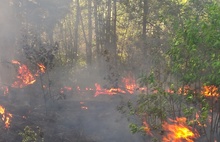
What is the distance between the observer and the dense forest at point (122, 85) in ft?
30.1

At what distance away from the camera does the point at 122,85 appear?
24.6 m

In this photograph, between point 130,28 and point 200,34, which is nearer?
point 200,34

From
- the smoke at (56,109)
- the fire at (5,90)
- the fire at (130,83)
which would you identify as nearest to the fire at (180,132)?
the smoke at (56,109)

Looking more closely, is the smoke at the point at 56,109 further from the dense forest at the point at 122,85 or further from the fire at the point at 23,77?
the fire at the point at 23,77

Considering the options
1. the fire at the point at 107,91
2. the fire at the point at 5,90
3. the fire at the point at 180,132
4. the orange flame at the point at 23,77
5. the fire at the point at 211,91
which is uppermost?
the orange flame at the point at 23,77

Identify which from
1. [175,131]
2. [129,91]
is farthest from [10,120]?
[129,91]

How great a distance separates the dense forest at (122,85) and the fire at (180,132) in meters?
0.04

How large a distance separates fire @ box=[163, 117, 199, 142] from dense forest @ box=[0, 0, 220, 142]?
4cm

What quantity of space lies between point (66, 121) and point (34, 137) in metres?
4.81

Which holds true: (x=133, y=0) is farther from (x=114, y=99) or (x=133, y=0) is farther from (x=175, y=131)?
(x=175, y=131)

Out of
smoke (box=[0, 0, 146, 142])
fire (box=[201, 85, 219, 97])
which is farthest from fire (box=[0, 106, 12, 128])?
fire (box=[201, 85, 219, 97])

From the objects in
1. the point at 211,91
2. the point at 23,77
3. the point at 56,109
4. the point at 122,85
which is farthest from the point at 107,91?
the point at 211,91

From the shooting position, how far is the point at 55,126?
1587cm

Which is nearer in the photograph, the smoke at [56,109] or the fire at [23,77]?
the smoke at [56,109]
